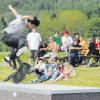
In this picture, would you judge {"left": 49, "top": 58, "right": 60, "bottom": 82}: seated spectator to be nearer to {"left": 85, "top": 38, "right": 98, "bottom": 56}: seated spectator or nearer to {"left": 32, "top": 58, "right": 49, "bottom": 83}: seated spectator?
{"left": 32, "top": 58, "right": 49, "bottom": 83}: seated spectator

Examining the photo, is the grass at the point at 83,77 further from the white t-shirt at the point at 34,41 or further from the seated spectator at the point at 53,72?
the white t-shirt at the point at 34,41

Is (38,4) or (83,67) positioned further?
(38,4)

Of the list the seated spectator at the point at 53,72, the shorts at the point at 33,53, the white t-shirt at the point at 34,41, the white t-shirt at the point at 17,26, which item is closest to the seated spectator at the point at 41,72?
the seated spectator at the point at 53,72

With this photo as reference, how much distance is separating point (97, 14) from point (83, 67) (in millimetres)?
93584

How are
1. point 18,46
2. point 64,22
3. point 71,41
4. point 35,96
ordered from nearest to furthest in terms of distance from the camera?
point 35,96 < point 18,46 < point 71,41 < point 64,22

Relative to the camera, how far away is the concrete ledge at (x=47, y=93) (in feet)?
23.4

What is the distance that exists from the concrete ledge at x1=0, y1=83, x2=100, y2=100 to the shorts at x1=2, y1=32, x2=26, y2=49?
843cm

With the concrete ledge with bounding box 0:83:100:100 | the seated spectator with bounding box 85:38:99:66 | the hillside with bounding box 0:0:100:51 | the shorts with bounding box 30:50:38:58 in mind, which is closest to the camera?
the concrete ledge with bounding box 0:83:100:100

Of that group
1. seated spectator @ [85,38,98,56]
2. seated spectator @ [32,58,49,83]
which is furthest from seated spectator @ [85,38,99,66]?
seated spectator @ [32,58,49,83]

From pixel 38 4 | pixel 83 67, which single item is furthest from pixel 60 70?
pixel 38 4

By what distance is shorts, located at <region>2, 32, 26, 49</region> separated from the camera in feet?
54.0

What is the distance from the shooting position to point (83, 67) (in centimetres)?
2056

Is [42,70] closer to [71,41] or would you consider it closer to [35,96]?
[71,41]

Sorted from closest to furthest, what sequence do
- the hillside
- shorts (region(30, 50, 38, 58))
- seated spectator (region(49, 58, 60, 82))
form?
seated spectator (region(49, 58, 60, 82))
shorts (region(30, 50, 38, 58))
the hillside
